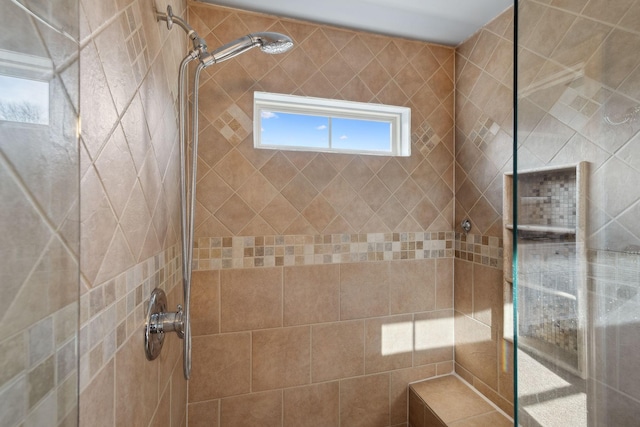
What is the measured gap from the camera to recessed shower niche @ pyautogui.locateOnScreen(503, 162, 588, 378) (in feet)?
2.28

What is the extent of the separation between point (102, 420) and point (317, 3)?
5.50 ft

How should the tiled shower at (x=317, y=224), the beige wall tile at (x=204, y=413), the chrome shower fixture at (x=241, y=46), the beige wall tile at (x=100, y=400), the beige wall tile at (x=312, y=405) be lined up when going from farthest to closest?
the beige wall tile at (x=312, y=405) < the beige wall tile at (x=204, y=413) < the chrome shower fixture at (x=241, y=46) < the tiled shower at (x=317, y=224) < the beige wall tile at (x=100, y=400)

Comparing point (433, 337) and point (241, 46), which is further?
point (433, 337)

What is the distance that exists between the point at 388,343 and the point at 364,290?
0.34m

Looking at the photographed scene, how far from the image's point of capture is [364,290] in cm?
159

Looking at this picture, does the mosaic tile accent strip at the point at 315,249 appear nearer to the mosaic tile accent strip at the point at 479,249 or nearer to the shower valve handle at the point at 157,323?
the mosaic tile accent strip at the point at 479,249

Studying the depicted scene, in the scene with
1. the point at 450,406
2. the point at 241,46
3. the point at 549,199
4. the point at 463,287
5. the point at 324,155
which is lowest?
the point at 450,406

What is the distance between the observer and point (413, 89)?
66.0 inches

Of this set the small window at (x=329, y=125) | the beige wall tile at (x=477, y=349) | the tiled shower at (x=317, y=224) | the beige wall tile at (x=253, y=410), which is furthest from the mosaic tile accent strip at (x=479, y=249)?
the beige wall tile at (x=253, y=410)

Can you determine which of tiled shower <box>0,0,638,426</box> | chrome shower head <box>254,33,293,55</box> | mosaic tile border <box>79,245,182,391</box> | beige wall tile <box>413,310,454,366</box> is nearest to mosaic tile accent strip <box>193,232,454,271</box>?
tiled shower <box>0,0,638,426</box>

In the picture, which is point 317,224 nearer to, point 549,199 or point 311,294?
point 311,294

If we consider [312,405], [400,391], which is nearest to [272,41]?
[312,405]

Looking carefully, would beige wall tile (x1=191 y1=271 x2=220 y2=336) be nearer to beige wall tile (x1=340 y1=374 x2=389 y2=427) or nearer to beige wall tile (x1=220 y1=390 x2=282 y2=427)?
beige wall tile (x1=220 y1=390 x2=282 y2=427)

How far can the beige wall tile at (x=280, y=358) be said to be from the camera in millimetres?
1435
